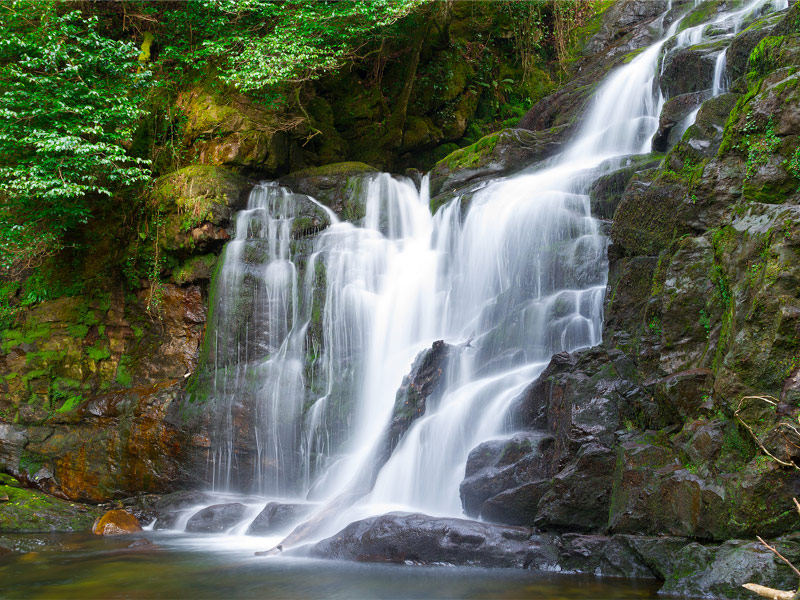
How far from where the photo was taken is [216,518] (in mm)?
8695

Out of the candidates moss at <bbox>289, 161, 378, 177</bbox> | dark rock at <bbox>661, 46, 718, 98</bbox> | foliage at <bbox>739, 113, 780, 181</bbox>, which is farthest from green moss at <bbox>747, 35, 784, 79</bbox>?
moss at <bbox>289, 161, 378, 177</bbox>

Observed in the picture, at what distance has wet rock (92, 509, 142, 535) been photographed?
29.0 feet

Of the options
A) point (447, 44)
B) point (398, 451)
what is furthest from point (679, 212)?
point (447, 44)

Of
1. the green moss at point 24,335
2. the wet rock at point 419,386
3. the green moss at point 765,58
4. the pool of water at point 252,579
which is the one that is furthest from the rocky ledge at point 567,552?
the green moss at point 24,335

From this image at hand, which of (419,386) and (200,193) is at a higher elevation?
(200,193)

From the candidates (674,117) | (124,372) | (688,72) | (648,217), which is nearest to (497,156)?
(674,117)

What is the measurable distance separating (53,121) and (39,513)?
20.9 feet

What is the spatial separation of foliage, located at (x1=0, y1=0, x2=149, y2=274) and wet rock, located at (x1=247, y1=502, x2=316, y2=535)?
239 inches

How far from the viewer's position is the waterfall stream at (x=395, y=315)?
8023 millimetres

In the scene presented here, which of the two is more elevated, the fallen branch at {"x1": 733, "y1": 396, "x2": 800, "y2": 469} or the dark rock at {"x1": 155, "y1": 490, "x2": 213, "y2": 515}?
the fallen branch at {"x1": 733, "y1": 396, "x2": 800, "y2": 469}

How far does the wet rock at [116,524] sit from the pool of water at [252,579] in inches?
57.0

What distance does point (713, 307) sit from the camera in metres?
6.00

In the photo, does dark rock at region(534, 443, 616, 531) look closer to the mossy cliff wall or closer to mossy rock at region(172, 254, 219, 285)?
the mossy cliff wall

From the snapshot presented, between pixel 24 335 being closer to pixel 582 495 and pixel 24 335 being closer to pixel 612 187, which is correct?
pixel 582 495
